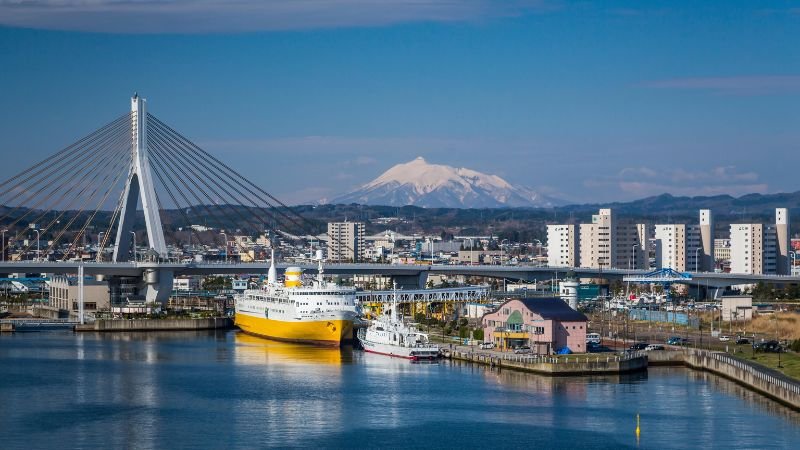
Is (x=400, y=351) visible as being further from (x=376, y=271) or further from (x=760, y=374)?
(x=376, y=271)

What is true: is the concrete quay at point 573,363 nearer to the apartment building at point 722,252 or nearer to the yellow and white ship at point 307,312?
the yellow and white ship at point 307,312

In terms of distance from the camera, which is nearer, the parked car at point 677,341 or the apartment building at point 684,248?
the parked car at point 677,341

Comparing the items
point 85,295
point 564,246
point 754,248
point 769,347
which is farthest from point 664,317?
point 564,246

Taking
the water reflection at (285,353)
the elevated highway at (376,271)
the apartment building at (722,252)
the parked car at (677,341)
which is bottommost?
the water reflection at (285,353)

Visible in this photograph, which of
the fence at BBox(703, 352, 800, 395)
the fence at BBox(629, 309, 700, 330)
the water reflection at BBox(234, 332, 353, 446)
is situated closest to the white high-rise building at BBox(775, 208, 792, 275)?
the fence at BBox(629, 309, 700, 330)

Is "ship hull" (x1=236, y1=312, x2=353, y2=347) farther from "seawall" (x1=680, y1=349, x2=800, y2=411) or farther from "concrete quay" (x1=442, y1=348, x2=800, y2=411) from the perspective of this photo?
"seawall" (x1=680, y1=349, x2=800, y2=411)

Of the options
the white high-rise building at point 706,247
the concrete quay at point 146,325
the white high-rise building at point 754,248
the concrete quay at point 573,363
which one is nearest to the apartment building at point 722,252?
the white high-rise building at point 706,247
